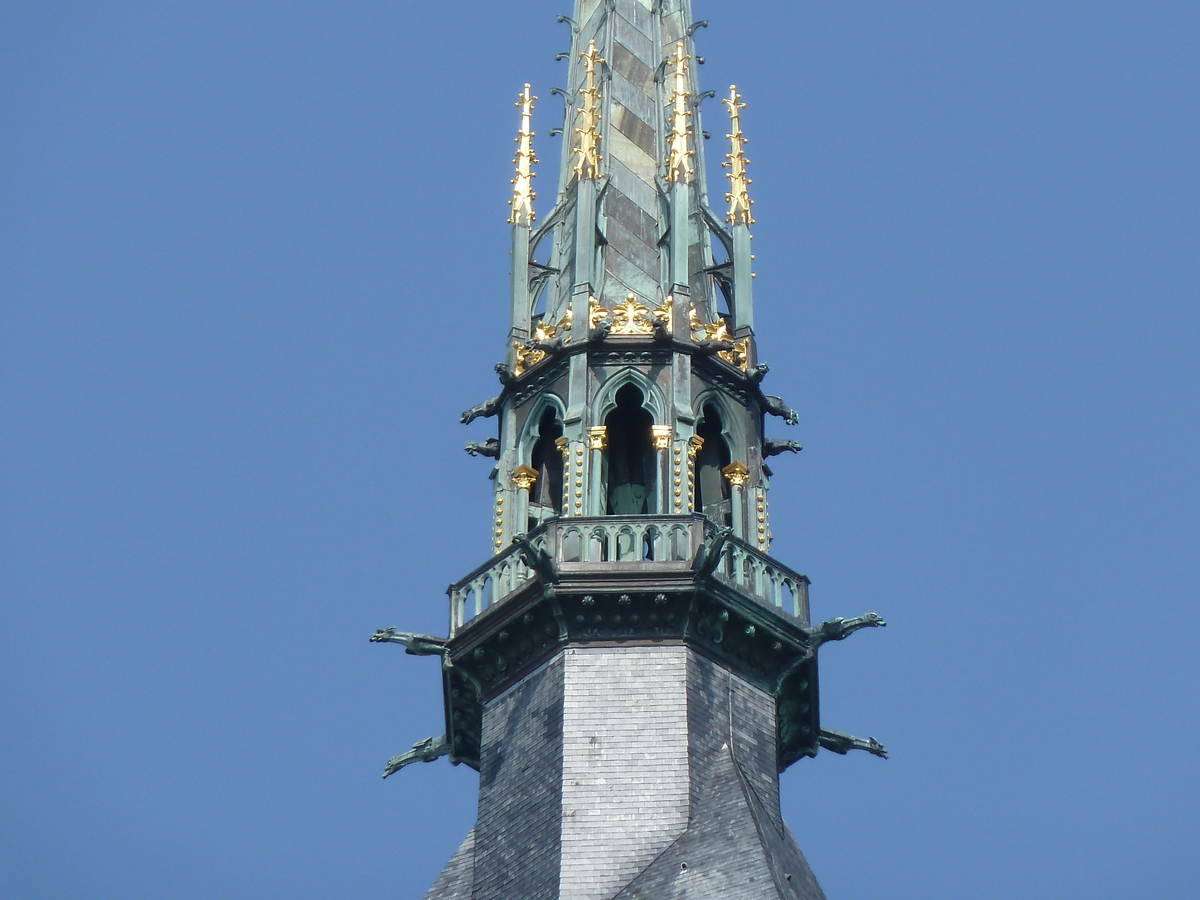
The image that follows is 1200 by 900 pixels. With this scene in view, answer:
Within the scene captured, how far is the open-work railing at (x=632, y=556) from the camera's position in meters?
50.3

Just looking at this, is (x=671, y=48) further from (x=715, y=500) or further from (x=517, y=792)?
(x=517, y=792)

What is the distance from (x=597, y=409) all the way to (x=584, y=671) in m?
5.07

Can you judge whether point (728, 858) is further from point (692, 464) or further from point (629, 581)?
point (692, 464)

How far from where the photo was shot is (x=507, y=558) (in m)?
51.4

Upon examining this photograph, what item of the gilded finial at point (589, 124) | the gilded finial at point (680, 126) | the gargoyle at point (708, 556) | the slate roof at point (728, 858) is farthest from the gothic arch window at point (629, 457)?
the slate roof at point (728, 858)

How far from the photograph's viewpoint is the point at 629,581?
164 ft

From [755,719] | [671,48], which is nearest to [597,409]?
[755,719]

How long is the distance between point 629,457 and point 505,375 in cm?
252

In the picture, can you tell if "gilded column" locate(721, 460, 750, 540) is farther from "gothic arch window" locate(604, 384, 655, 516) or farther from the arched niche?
the arched niche

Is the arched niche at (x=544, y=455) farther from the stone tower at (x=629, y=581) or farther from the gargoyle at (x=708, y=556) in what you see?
the gargoyle at (x=708, y=556)

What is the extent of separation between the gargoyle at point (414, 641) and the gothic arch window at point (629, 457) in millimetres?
4150

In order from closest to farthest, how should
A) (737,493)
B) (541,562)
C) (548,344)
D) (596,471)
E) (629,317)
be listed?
(541,562), (596,471), (737,493), (548,344), (629,317)

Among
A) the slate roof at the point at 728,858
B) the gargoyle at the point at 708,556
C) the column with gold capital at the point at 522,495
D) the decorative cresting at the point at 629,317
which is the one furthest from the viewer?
the decorative cresting at the point at 629,317

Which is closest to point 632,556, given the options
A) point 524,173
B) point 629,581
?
point 629,581
